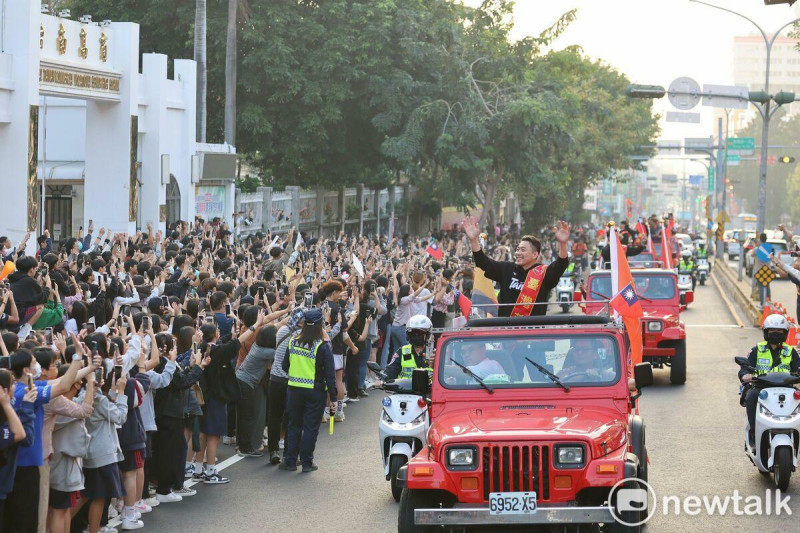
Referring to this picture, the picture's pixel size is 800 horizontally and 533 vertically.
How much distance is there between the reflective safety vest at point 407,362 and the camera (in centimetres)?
1280

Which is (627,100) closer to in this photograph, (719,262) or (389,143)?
(719,262)

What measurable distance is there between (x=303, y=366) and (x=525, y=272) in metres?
2.49

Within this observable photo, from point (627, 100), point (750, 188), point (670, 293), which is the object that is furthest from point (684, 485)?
point (750, 188)

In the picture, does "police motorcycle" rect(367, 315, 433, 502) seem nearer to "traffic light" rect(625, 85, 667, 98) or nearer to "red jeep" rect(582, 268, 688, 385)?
"red jeep" rect(582, 268, 688, 385)

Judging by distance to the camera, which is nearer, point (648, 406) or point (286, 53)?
point (648, 406)

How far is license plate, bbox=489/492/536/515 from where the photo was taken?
884 cm

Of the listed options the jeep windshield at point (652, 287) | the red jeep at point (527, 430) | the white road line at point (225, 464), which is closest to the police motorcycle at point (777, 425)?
the red jeep at point (527, 430)

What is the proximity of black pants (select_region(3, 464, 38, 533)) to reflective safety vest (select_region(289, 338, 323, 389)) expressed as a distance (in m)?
4.14

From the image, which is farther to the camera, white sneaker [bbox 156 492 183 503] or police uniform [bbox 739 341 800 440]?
police uniform [bbox 739 341 800 440]

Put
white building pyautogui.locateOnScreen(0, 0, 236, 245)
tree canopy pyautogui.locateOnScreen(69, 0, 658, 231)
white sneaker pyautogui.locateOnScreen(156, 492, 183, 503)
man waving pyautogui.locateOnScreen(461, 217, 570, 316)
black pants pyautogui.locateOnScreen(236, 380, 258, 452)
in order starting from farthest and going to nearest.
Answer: tree canopy pyautogui.locateOnScreen(69, 0, 658, 231)
white building pyautogui.locateOnScreen(0, 0, 236, 245)
black pants pyautogui.locateOnScreen(236, 380, 258, 452)
man waving pyautogui.locateOnScreen(461, 217, 570, 316)
white sneaker pyautogui.locateOnScreen(156, 492, 183, 503)

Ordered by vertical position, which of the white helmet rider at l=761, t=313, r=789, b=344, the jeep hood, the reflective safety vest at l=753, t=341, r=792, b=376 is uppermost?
the white helmet rider at l=761, t=313, r=789, b=344

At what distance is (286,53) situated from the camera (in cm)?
4081

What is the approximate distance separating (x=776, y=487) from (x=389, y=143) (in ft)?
98.8

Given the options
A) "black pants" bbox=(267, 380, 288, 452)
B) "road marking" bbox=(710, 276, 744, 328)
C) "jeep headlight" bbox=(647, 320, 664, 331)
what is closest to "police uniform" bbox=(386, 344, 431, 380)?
"black pants" bbox=(267, 380, 288, 452)
